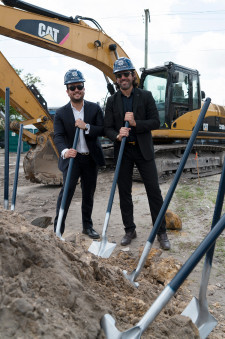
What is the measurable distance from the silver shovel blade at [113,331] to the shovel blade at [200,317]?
2.23 feet

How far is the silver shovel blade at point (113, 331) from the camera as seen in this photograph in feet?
5.54

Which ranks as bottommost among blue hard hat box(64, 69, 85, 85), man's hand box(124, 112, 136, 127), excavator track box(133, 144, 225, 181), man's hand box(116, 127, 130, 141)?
excavator track box(133, 144, 225, 181)

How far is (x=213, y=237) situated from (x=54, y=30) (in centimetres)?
687

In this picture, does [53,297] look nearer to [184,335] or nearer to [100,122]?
[184,335]

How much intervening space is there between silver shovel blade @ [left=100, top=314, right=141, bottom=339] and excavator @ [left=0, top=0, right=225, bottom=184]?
6.39 meters

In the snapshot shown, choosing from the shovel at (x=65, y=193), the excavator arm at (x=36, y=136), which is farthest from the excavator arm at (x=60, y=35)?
the shovel at (x=65, y=193)

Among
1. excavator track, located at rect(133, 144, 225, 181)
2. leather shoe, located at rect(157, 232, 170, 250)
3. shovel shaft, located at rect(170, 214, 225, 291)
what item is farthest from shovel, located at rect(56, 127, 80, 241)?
excavator track, located at rect(133, 144, 225, 181)

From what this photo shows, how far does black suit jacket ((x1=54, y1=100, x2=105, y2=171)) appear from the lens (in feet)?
13.9

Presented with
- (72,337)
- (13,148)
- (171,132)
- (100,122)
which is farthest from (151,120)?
(13,148)

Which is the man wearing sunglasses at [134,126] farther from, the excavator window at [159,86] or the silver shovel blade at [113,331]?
the excavator window at [159,86]

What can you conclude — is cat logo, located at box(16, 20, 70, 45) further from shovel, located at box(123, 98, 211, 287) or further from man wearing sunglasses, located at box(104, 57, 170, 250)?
shovel, located at box(123, 98, 211, 287)

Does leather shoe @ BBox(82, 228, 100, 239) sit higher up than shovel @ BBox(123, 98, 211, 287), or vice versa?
shovel @ BBox(123, 98, 211, 287)

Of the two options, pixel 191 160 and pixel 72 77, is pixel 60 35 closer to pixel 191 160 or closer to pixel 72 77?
pixel 72 77

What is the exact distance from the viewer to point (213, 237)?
161 cm
